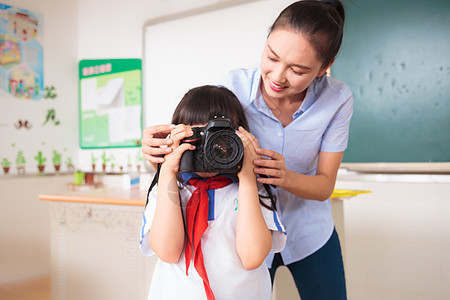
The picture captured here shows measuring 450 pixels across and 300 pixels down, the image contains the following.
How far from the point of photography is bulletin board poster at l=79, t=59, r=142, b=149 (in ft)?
9.31

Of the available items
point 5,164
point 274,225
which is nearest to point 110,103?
point 5,164

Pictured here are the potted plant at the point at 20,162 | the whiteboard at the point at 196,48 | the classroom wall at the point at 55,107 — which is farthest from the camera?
the potted plant at the point at 20,162

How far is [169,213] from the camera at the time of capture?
735 mm

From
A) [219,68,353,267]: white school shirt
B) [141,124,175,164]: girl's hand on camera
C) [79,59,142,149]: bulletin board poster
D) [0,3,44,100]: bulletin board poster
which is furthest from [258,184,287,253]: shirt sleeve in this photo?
[0,3,44,100]: bulletin board poster

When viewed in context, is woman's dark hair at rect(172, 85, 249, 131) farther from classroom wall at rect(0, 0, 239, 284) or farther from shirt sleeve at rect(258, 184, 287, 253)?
classroom wall at rect(0, 0, 239, 284)

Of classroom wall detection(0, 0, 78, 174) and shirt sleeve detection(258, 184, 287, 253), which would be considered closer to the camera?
shirt sleeve detection(258, 184, 287, 253)

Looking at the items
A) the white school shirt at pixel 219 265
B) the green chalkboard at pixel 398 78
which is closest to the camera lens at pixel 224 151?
the white school shirt at pixel 219 265

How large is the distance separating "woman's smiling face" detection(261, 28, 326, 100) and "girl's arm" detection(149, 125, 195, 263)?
203mm

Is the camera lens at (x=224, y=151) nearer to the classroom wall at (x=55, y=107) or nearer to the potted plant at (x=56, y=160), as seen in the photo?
the classroom wall at (x=55, y=107)

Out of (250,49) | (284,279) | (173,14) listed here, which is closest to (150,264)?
(284,279)

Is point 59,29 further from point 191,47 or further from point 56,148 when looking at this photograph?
point 191,47

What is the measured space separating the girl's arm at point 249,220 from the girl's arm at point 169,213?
11 cm

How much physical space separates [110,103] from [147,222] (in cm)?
234

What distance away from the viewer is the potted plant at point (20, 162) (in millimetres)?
2684
